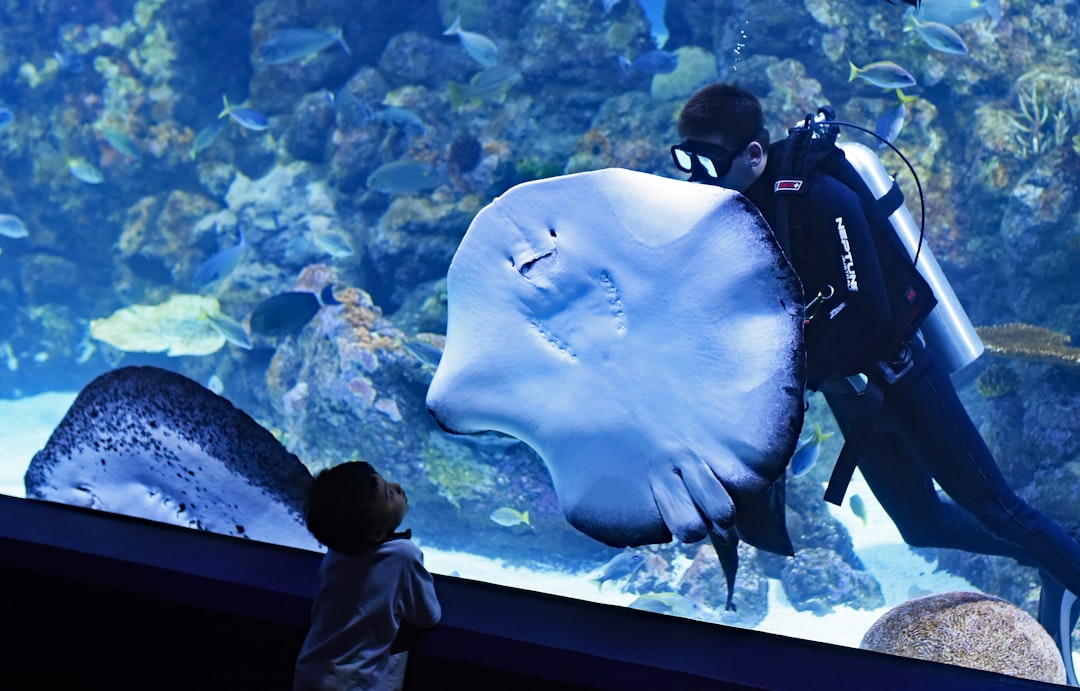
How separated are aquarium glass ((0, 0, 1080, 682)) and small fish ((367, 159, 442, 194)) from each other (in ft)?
0.11

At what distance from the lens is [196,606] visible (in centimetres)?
112

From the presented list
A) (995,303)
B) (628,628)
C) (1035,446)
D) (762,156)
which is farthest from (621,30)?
(628,628)

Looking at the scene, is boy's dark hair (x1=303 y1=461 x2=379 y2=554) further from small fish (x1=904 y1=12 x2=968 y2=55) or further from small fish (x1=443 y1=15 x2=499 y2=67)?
small fish (x1=443 y1=15 x2=499 y2=67)

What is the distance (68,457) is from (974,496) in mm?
2753

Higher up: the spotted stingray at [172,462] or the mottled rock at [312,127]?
the mottled rock at [312,127]

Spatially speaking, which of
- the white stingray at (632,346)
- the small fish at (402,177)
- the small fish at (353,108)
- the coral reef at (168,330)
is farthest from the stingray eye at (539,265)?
the coral reef at (168,330)

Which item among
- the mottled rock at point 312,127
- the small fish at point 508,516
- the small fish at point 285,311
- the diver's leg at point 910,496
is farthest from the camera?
the mottled rock at point 312,127

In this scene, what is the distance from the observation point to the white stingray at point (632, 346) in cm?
125

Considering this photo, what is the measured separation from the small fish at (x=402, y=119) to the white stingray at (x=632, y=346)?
6.23 meters

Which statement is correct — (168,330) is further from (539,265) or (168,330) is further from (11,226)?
(539,265)

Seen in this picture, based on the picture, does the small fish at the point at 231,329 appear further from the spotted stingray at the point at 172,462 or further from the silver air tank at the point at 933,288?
the silver air tank at the point at 933,288

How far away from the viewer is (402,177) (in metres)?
5.99

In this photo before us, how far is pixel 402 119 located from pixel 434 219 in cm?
169

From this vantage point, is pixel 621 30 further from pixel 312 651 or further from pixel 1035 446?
pixel 312 651
